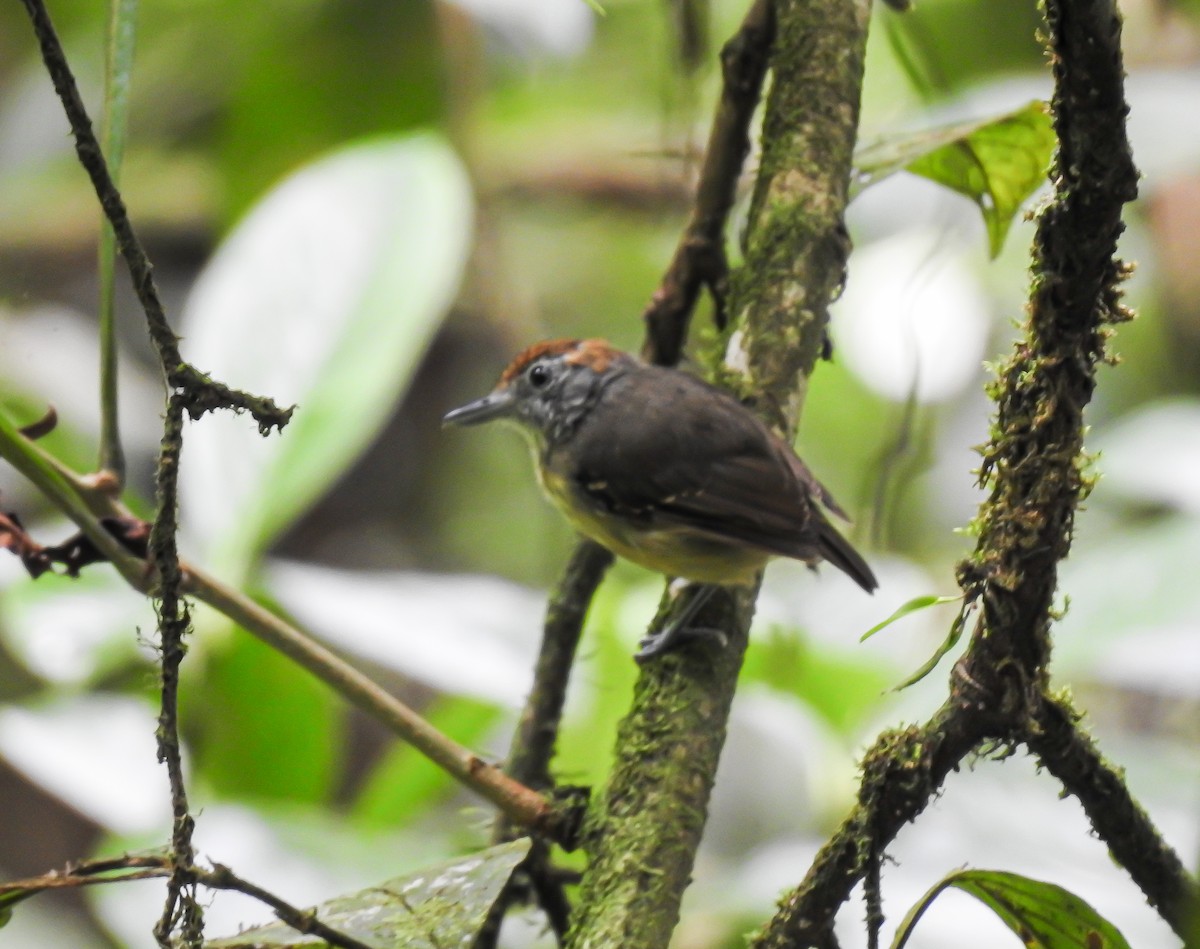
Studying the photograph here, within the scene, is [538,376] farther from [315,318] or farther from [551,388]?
[315,318]

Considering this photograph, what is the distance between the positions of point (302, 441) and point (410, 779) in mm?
Result: 756

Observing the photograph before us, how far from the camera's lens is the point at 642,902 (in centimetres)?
136

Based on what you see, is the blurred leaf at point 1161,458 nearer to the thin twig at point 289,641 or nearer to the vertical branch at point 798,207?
the vertical branch at point 798,207

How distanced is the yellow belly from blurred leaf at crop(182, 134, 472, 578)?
1.77ft

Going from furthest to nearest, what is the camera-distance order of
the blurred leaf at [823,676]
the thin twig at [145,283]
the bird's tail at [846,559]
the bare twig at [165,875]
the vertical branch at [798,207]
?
the blurred leaf at [823,676]
the bird's tail at [846,559]
the vertical branch at [798,207]
the bare twig at [165,875]
the thin twig at [145,283]

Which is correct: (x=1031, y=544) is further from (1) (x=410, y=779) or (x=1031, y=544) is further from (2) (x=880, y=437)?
(2) (x=880, y=437)

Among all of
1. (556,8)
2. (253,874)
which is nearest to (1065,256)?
(253,874)

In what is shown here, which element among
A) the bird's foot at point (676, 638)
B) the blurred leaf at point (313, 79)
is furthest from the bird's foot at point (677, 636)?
the blurred leaf at point (313, 79)

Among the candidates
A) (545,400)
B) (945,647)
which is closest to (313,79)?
(545,400)

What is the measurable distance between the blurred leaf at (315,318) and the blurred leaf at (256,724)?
9.0 inches

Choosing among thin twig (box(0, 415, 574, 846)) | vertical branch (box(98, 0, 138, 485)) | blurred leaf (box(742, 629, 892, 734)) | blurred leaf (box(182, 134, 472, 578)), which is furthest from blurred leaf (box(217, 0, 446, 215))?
thin twig (box(0, 415, 574, 846))

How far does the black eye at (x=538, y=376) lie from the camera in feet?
9.89

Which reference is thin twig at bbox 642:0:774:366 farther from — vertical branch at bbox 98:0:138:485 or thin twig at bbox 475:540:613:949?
vertical branch at bbox 98:0:138:485

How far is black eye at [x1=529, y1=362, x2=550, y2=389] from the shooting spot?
9.89 feet
